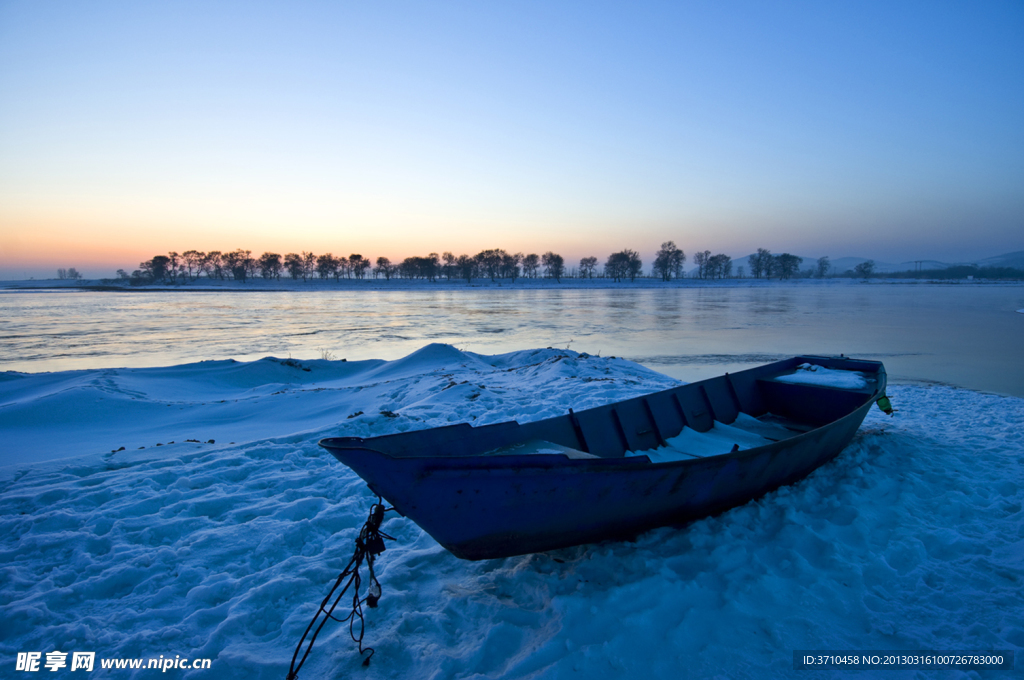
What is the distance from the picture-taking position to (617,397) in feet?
28.6

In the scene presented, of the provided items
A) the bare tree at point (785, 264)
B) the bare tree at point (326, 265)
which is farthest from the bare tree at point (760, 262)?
the bare tree at point (326, 265)

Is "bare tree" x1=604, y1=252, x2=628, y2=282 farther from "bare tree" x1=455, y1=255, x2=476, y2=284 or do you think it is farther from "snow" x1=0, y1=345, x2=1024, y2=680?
"snow" x1=0, y1=345, x2=1024, y2=680

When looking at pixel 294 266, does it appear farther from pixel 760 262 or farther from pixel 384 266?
pixel 760 262

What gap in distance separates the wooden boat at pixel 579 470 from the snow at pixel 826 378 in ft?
1.53

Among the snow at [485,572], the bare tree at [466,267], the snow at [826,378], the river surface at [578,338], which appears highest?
the bare tree at [466,267]

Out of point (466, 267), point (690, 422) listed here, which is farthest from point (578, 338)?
point (466, 267)

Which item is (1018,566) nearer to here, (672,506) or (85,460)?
(672,506)

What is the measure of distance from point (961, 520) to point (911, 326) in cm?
2233

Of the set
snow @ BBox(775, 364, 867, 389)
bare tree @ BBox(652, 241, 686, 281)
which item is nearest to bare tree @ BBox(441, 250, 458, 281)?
bare tree @ BBox(652, 241, 686, 281)

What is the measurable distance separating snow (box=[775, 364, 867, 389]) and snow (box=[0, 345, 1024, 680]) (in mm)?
842

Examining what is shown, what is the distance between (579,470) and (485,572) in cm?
132

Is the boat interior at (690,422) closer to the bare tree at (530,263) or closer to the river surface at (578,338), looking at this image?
the river surface at (578,338)

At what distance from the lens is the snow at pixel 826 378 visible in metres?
6.98

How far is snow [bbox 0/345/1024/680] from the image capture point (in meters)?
3.11
